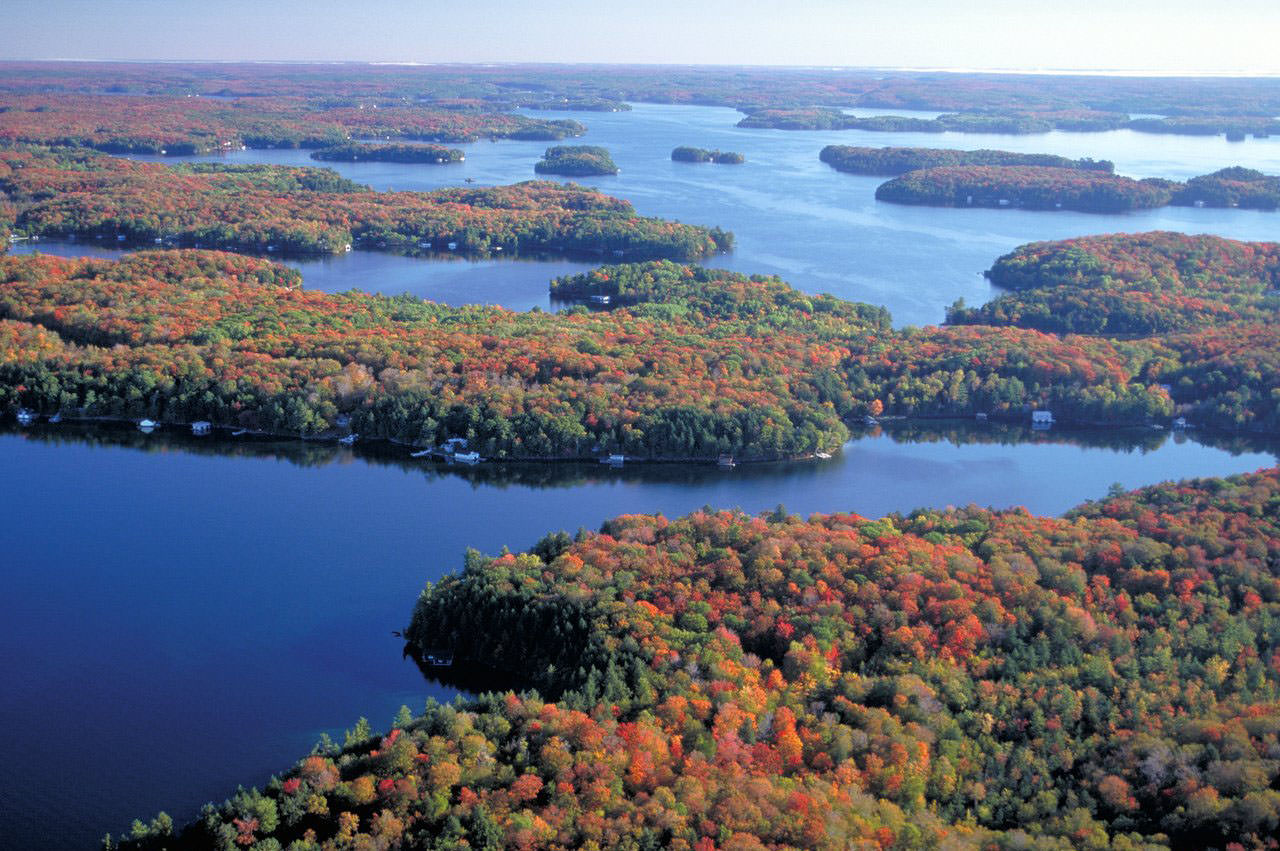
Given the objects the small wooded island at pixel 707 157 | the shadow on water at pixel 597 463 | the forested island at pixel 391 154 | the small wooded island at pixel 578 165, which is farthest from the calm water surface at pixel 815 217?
the shadow on water at pixel 597 463

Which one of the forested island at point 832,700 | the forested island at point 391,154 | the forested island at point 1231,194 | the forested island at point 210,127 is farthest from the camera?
the forested island at point 391,154

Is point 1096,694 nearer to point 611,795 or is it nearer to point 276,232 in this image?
point 611,795

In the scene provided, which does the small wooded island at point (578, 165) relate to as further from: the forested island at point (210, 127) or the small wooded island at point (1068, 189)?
the forested island at point (210, 127)

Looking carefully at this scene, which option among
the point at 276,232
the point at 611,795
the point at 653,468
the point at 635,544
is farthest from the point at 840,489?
the point at 276,232

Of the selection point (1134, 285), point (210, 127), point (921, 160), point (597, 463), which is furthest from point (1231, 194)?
point (210, 127)

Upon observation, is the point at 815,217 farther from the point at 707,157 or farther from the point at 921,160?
the point at 707,157

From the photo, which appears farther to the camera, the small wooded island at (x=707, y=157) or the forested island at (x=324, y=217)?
the small wooded island at (x=707, y=157)
